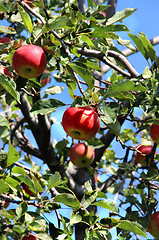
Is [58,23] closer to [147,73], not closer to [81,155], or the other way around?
[147,73]

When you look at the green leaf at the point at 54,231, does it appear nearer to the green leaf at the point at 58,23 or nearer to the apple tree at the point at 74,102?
the apple tree at the point at 74,102

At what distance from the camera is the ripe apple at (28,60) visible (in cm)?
141

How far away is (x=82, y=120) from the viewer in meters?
1.42

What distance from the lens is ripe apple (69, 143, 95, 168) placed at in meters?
2.13

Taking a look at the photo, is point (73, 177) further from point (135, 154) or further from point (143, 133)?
point (143, 133)

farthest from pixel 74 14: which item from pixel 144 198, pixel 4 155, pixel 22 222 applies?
pixel 144 198

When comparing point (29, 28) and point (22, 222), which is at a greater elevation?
point (29, 28)

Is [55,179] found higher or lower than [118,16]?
lower

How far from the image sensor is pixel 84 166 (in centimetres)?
225

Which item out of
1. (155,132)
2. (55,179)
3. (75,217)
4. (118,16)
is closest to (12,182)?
(55,179)

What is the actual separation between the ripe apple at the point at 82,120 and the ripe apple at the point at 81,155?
673mm

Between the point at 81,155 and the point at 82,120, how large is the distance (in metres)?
0.73

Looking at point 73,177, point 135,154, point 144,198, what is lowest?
point 144,198

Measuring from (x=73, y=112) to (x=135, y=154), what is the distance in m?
1.24
